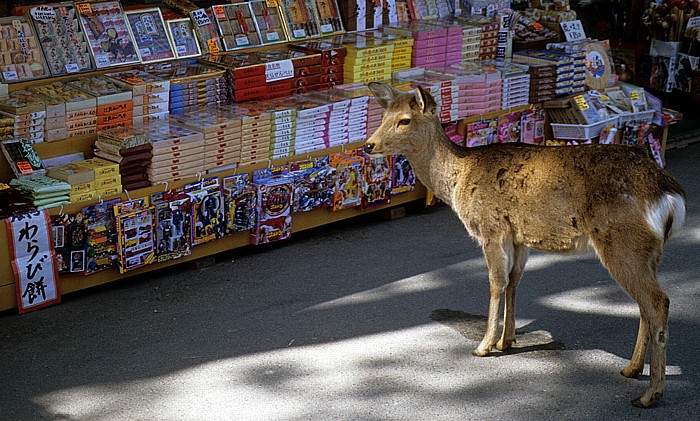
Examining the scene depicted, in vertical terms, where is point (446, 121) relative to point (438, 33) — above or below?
below

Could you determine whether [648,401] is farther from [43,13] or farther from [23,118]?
[43,13]

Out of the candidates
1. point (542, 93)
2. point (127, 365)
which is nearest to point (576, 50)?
point (542, 93)

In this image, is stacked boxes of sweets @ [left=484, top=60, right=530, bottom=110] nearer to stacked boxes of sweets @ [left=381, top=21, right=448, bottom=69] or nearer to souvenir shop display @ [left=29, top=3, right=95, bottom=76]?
stacked boxes of sweets @ [left=381, top=21, right=448, bottom=69]

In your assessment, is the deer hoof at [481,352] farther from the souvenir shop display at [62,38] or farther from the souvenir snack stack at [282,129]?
the souvenir shop display at [62,38]

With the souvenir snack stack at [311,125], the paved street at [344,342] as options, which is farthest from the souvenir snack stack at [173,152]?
the souvenir snack stack at [311,125]

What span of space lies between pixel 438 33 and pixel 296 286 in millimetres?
2982

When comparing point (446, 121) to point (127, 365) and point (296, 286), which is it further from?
point (127, 365)

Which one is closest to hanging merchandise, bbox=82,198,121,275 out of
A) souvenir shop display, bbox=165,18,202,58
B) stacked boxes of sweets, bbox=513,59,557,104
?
souvenir shop display, bbox=165,18,202,58

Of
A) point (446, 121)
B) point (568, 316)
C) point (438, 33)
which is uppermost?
point (438, 33)

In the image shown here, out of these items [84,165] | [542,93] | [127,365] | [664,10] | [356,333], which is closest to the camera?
[127,365]

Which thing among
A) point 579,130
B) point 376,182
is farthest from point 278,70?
point 579,130

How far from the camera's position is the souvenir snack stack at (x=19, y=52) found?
683 cm

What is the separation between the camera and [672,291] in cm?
696

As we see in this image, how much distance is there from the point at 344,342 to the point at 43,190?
2.24m
